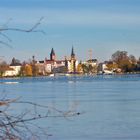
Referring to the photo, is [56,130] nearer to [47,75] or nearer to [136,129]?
[136,129]

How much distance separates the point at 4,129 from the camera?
197 centimetres

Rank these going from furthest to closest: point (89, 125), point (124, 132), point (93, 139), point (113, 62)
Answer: point (113, 62) → point (89, 125) → point (124, 132) → point (93, 139)

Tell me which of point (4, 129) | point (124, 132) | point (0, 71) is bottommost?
point (124, 132)

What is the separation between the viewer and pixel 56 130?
13.2 meters

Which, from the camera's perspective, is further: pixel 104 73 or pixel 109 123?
pixel 104 73

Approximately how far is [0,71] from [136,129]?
37.6 feet

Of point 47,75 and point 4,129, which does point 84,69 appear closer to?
point 47,75

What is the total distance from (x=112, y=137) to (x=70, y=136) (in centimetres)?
106

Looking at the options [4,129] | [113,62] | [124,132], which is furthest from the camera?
[113,62]

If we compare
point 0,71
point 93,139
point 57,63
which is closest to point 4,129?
point 0,71

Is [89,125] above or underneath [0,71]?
underneath

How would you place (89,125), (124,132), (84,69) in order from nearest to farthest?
1. (124,132)
2. (89,125)
3. (84,69)

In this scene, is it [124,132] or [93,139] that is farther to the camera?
[124,132]

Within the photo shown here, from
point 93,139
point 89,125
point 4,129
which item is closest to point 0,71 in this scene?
point 4,129
